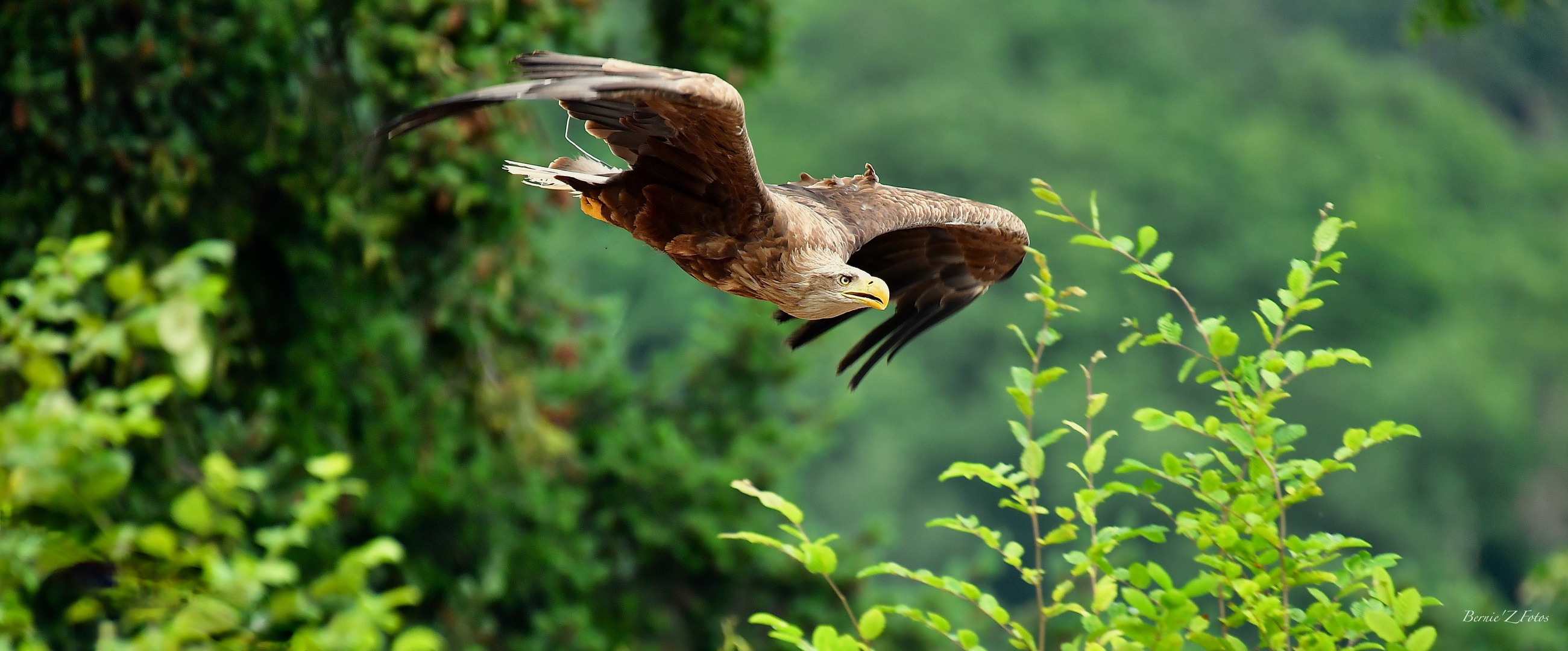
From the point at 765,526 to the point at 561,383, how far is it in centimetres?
205

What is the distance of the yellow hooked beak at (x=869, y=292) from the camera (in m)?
4.05

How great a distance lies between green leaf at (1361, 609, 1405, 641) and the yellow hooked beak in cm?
166

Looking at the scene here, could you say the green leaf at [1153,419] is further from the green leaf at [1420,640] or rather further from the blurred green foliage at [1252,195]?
the blurred green foliage at [1252,195]

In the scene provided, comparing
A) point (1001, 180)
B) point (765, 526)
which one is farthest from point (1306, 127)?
point (765, 526)

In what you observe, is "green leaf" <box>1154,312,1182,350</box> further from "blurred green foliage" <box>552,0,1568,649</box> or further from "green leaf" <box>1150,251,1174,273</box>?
"blurred green foliage" <box>552,0,1568,649</box>

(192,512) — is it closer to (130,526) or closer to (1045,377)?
(130,526)

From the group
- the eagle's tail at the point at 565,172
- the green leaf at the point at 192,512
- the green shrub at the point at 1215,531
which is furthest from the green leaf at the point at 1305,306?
the green leaf at the point at 192,512

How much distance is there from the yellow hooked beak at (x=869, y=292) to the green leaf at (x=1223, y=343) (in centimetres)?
111

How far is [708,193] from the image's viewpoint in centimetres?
394

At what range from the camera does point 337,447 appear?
8023 mm

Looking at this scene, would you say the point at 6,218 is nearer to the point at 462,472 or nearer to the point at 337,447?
the point at 337,447

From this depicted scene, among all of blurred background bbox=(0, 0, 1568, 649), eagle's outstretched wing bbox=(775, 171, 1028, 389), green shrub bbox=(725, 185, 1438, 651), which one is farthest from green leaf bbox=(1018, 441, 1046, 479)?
blurred background bbox=(0, 0, 1568, 649)

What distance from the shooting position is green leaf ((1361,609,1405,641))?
2740mm

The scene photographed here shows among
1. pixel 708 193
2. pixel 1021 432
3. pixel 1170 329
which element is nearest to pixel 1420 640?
pixel 1170 329
